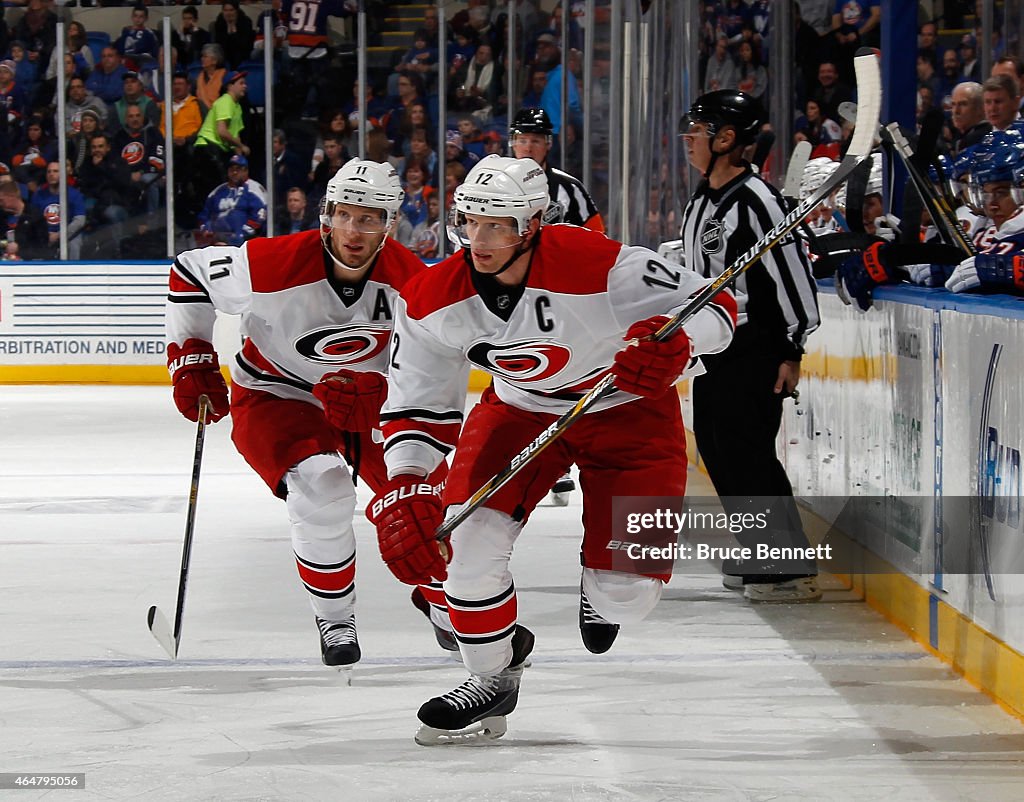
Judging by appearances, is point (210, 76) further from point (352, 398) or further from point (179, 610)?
point (352, 398)

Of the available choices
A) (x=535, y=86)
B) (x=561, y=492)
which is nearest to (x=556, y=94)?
(x=535, y=86)

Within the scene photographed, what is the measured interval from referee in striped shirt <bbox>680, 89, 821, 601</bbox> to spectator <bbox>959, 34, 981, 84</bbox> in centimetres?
302

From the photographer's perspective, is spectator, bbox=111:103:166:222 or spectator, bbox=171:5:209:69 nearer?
spectator, bbox=111:103:166:222

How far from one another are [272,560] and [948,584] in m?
2.19

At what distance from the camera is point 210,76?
11.1m

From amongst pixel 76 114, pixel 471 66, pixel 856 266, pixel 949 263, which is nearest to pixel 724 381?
pixel 856 266

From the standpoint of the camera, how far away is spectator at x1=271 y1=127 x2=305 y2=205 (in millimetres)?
10836

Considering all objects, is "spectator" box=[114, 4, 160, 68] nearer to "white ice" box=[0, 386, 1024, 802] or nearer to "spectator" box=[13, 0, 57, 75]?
"spectator" box=[13, 0, 57, 75]

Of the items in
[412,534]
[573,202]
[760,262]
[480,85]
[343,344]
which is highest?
[480,85]

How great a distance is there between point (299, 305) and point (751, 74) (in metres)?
4.60

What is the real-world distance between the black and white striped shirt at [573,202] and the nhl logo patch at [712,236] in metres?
1.07

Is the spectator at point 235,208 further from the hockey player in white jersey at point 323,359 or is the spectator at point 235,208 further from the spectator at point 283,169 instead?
the hockey player in white jersey at point 323,359

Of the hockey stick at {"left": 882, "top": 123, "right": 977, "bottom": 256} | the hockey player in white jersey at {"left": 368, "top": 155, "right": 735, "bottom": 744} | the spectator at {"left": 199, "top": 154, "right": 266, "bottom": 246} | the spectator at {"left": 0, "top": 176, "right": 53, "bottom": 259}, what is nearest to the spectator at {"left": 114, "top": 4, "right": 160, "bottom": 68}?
the spectator at {"left": 199, "top": 154, "right": 266, "bottom": 246}

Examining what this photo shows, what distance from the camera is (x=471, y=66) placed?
10719mm
